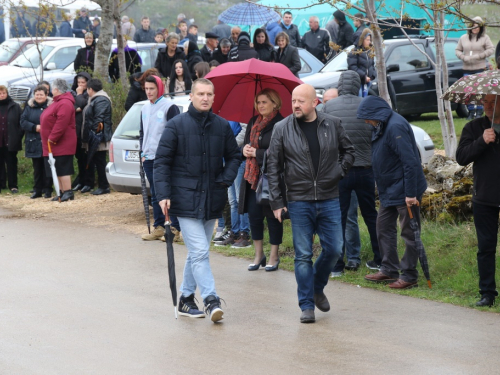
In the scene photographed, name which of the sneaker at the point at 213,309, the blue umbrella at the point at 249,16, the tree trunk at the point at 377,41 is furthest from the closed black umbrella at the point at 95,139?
the sneaker at the point at 213,309

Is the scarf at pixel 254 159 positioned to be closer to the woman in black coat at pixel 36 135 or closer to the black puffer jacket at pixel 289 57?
the woman in black coat at pixel 36 135

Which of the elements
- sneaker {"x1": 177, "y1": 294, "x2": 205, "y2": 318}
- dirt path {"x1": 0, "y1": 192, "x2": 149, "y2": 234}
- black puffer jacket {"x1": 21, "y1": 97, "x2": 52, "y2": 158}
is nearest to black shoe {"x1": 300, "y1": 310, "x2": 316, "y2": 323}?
sneaker {"x1": 177, "y1": 294, "x2": 205, "y2": 318}

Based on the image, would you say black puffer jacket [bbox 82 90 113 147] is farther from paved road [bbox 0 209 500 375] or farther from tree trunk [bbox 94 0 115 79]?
paved road [bbox 0 209 500 375]

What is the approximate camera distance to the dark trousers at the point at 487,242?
763 cm

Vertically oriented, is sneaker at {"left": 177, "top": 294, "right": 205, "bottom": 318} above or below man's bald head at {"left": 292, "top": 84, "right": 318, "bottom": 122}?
below

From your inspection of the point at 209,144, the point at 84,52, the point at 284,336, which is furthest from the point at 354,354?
the point at 84,52

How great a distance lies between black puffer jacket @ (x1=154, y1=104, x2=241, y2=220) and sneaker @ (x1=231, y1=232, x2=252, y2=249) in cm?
316

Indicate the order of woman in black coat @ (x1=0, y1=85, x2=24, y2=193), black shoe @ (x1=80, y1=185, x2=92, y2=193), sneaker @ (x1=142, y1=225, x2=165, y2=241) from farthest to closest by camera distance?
woman in black coat @ (x1=0, y1=85, x2=24, y2=193), black shoe @ (x1=80, y1=185, x2=92, y2=193), sneaker @ (x1=142, y1=225, x2=165, y2=241)

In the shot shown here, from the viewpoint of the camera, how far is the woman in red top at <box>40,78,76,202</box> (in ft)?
48.2

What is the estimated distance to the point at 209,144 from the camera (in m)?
7.51

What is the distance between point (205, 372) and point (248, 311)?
1.84 metres

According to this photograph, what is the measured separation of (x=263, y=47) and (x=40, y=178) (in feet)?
16.7

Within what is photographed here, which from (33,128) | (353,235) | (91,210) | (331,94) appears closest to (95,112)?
(33,128)

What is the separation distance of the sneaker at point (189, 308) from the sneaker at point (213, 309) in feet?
0.68
